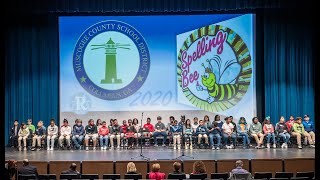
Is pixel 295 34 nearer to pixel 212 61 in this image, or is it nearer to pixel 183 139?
pixel 212 61

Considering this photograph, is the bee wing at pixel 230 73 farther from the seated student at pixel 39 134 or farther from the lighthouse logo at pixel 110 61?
the seated student at pixel 39 134

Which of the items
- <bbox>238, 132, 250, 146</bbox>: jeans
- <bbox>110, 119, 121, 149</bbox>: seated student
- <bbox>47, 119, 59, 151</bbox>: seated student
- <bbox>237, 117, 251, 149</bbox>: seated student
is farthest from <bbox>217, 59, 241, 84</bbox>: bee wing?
<bbox>47, 119, 59, 151</bbox>: seated student

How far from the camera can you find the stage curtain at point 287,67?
12883mm

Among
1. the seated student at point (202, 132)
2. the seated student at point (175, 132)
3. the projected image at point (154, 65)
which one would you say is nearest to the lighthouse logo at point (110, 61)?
the projected image at point (154, 65)

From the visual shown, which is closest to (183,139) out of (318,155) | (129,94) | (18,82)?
(129,94)

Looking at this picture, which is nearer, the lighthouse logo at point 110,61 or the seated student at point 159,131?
the seated student at point 159,131

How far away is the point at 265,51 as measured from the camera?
42.3ft

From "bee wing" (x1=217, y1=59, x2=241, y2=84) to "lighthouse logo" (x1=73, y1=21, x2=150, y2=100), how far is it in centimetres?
219

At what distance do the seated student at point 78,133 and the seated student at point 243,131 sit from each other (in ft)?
13.7

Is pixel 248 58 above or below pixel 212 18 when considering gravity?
below

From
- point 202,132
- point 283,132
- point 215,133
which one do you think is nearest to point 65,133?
point 202,132

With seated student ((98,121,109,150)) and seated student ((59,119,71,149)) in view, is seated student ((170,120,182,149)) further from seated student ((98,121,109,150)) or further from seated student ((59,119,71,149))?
seated student ((59,119,71,149))

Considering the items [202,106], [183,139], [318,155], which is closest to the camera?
[318,155]

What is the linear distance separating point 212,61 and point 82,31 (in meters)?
3.95
